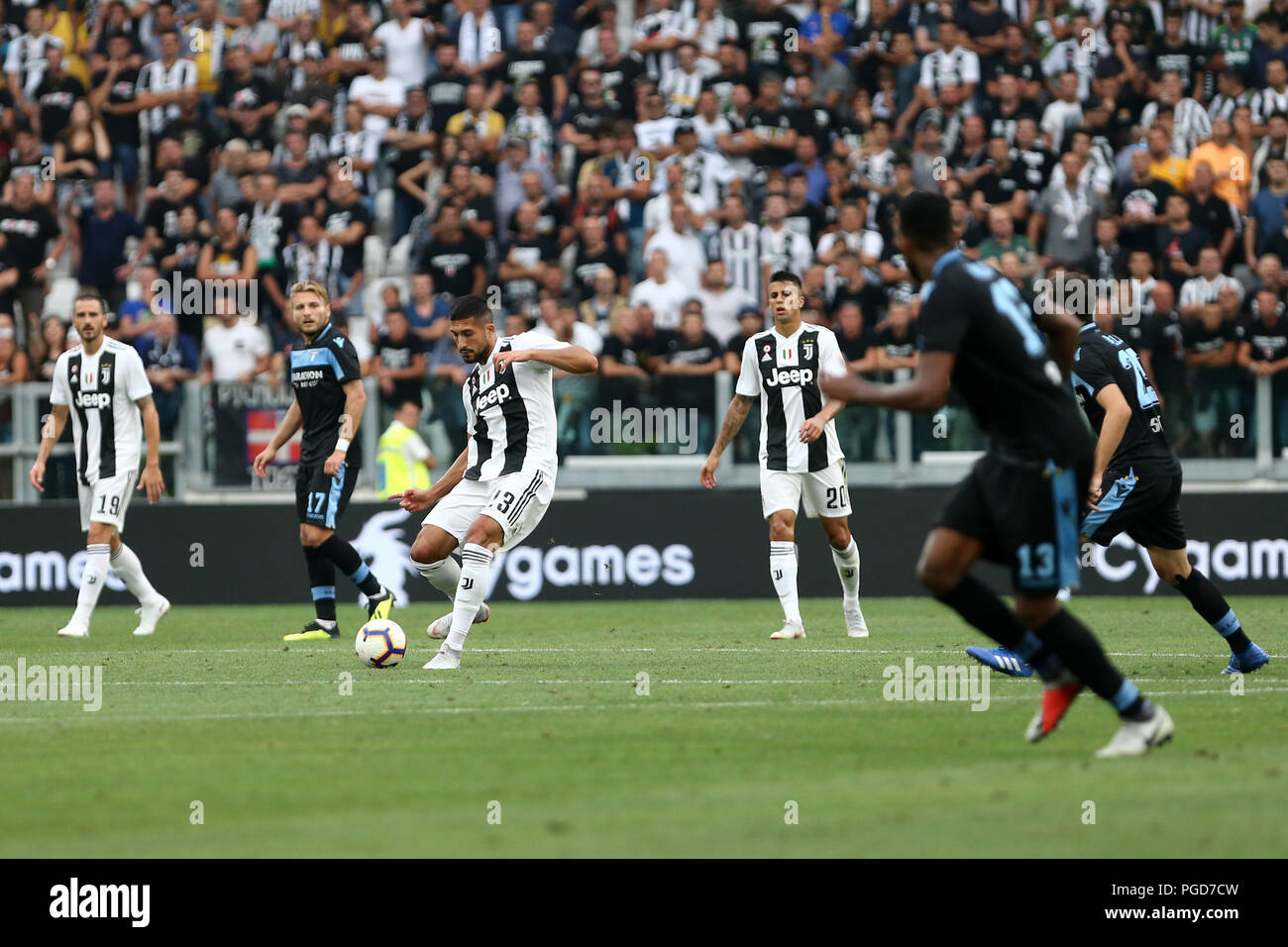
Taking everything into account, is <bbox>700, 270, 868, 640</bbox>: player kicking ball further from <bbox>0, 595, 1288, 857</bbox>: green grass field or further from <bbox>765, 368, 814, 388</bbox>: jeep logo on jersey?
<bbox>0, 595, 1288, 857</bbox>: green grass field

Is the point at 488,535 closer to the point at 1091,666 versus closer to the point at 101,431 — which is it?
the point at 1091,666

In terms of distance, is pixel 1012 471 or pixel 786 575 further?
pixel 786 575

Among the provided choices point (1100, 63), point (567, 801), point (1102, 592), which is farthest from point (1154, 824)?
point (1100, 63)

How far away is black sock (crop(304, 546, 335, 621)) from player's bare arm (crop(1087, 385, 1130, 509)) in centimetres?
657

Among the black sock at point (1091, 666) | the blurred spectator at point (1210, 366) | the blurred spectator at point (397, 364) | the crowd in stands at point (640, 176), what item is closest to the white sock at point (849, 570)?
the crowd in stands at point (640, 176)

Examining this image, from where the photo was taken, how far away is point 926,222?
7.47 m

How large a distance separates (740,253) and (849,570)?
6.58 m

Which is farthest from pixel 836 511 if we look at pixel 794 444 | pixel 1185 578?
pixel 1185 578

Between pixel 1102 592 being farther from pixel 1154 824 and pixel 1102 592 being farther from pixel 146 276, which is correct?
pixel 1154 824

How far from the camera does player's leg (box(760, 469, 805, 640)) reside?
553 inches

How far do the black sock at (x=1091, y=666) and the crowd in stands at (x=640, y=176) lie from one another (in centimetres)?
1066

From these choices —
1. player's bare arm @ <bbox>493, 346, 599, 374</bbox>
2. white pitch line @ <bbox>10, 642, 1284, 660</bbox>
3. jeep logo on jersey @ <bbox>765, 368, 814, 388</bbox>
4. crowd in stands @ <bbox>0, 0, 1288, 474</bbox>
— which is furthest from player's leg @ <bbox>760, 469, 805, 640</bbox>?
crowd in stands @ <bbox>0, 0, 1288, 474</bbox>

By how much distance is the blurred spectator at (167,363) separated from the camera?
19141mm

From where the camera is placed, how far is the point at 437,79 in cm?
2223
